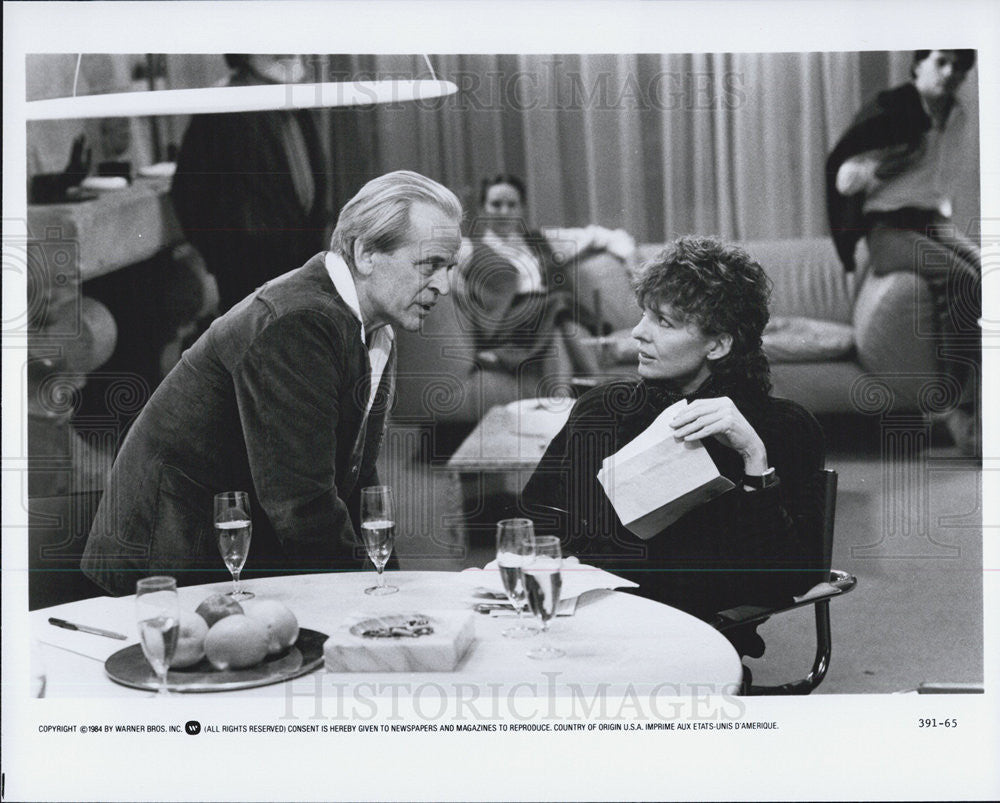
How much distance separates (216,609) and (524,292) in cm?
93

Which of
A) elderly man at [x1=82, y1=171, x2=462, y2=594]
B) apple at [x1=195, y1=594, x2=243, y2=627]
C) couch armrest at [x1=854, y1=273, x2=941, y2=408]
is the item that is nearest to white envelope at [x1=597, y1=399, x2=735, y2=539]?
couch armrest at [x1=854, y1=273, x2=941, y2=408]

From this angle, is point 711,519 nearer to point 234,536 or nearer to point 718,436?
point 718,436

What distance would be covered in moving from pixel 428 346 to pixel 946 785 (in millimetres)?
1352

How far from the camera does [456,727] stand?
6.68ft

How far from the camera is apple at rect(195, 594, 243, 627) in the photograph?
4.95 feet

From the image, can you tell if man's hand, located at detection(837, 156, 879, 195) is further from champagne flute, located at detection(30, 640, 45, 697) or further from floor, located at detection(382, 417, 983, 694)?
champagne flute, located at detection(30, 640, 45, 697)

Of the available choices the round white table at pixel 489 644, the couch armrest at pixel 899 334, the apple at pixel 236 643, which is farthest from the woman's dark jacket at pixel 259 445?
the couch armrest at pixel 899 334

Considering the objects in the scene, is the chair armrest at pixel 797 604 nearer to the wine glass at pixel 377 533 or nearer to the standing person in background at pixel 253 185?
the wine glass at pixel 377 533

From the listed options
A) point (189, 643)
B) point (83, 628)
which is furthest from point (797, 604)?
point (83, 628)

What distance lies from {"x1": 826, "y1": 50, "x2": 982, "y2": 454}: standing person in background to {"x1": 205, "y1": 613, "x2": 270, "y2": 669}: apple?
53.3 inches

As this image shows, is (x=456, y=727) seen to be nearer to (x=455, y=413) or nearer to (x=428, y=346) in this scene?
(x=455, y=413)

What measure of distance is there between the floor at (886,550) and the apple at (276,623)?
2.29ft

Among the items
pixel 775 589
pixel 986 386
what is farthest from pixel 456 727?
pixel 986 386

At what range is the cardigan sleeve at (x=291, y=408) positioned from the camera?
212cm
